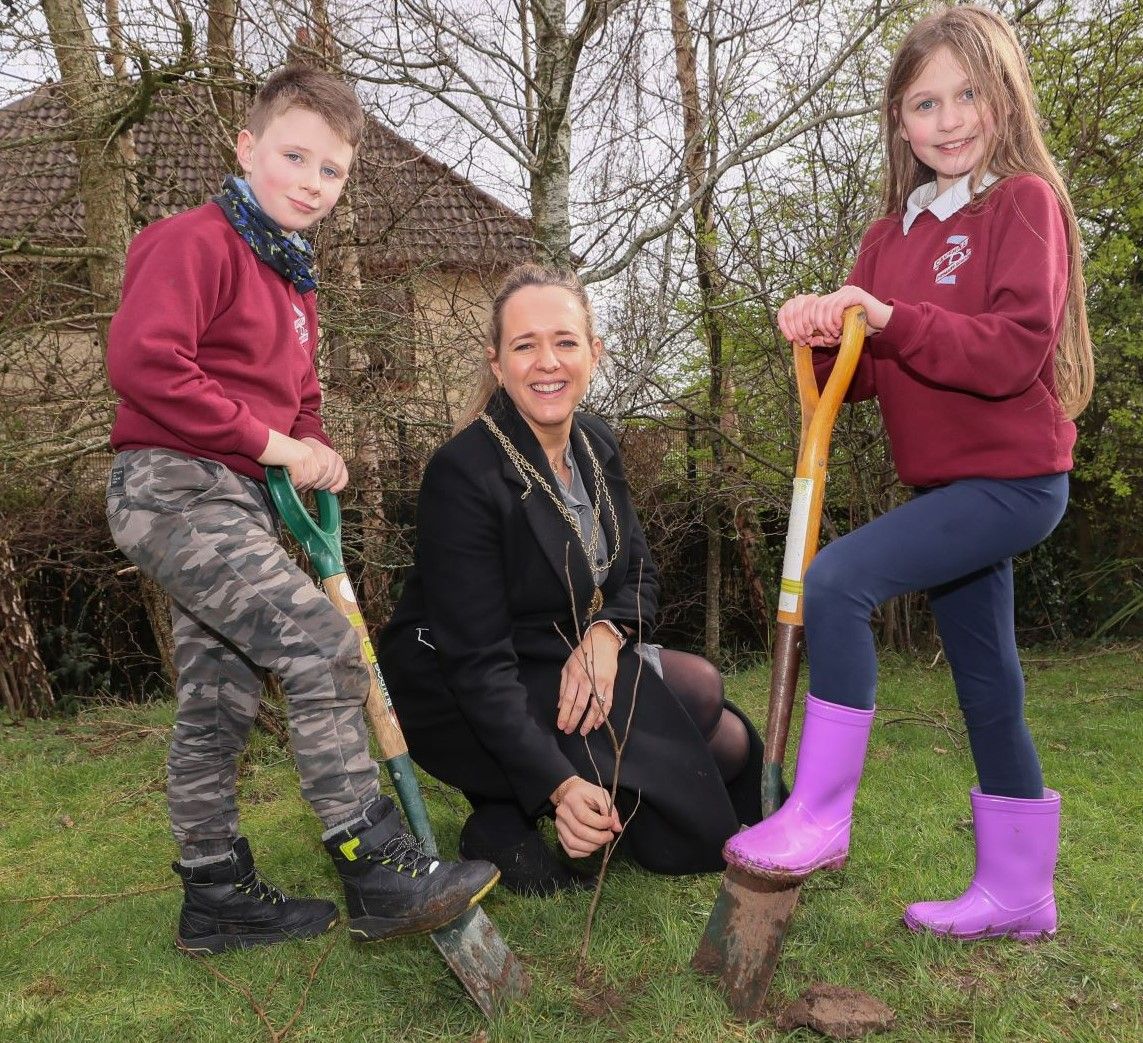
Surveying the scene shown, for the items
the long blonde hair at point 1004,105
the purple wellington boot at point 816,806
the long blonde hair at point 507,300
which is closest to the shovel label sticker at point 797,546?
the purple wellington boot at point 816,806

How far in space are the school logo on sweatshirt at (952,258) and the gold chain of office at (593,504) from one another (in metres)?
1.15

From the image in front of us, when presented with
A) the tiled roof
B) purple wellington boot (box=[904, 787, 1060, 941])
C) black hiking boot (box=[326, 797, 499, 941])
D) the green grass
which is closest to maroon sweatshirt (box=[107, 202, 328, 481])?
black hiking boot (box=[326, 797, 499, 941])

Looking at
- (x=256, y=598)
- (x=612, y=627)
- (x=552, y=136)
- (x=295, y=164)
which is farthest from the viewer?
(x=552, y=136)

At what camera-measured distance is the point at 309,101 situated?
94.5 inches

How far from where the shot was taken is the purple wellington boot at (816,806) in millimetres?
2021

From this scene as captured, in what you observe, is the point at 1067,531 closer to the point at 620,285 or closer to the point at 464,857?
the point at 620,285

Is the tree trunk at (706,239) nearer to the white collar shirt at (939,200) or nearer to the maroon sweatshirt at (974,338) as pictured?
the white collar shirt at (939,200)

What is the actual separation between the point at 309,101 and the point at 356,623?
1.27 m

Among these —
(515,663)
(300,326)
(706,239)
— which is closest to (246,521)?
(300,326)

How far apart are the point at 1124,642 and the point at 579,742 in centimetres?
584

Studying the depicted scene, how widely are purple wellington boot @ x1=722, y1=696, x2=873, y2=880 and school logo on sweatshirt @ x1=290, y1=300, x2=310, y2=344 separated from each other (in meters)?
1.61

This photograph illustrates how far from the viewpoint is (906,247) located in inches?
93.6

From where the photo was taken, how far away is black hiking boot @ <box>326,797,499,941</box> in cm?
204

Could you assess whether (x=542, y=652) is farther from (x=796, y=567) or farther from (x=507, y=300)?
(x=507, y=300)
